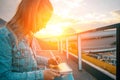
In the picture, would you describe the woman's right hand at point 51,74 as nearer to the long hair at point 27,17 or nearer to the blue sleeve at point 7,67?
the blue sleeve at point 7,67

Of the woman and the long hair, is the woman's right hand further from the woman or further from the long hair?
the long hair

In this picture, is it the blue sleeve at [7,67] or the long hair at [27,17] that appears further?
the long hair at [27,17]

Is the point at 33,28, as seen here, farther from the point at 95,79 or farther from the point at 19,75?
the point at 95,79

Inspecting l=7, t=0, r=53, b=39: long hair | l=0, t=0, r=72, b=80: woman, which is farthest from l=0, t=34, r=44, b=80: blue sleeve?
l=7, t=0, r=53, b=39: long hair

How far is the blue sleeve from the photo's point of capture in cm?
138

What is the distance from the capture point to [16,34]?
152cm

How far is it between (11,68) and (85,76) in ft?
10.5

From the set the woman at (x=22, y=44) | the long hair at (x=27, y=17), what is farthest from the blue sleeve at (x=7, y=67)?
the long hair at (x=27, y=17)

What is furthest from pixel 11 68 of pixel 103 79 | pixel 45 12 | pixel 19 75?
pixel 103 79

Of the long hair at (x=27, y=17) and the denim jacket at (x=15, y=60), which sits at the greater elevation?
→ the long hair at (x=27, y=17)

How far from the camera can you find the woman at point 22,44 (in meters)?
1.41

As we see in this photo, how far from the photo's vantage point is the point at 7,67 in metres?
1.39

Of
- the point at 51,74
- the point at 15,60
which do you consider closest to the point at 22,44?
the point at 15,60

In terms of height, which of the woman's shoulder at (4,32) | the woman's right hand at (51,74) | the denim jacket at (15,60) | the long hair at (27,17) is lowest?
the woman's right hand at (51,74)
